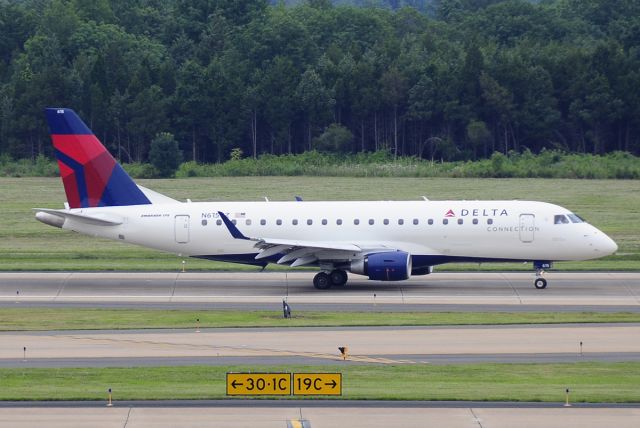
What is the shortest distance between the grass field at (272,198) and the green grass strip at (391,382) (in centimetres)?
2381

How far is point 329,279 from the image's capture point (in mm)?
46844

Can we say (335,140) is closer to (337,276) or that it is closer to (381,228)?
(381,228)

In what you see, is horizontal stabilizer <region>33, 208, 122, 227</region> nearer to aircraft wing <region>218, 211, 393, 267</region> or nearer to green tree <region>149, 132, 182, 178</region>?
aircraft wing <region>218, 211, 393, 267</region>

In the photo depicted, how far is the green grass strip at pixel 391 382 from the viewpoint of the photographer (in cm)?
2656

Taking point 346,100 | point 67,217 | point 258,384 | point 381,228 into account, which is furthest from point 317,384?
point 346,100

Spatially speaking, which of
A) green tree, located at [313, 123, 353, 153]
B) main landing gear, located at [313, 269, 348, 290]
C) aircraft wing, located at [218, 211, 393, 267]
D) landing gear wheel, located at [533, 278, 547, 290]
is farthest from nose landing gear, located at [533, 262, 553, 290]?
green tree, located at [313, 123, 353, 153]

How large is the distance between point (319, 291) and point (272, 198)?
1524 inches

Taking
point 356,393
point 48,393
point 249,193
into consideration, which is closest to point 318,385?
point 356,393

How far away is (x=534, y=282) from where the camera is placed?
46812 mm

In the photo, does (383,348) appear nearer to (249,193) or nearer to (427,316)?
(427,316)

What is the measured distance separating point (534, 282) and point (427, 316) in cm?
932

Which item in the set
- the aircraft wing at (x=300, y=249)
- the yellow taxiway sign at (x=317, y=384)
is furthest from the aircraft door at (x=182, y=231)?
the yellow taxiway sign at (x=317, y=384)
